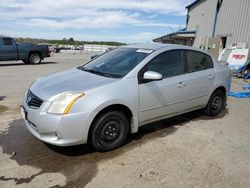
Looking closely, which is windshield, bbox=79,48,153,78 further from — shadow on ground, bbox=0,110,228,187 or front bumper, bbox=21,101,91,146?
shadow on ground, bbox=0,110,228,187

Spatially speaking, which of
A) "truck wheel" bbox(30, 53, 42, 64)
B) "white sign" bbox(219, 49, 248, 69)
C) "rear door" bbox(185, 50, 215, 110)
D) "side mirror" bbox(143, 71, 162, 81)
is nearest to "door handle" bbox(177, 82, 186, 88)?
"rear door" bbox(185, 50, 215, 110)

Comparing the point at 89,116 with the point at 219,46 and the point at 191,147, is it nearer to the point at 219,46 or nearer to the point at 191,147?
the point at 191,147

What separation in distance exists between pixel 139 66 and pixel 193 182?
1901 millimetres

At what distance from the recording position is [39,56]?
54.1 ft

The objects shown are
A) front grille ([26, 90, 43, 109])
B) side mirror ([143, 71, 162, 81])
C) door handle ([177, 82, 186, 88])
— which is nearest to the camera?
front grille ([26, 90, 43, 109])

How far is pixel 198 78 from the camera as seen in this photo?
4.65m

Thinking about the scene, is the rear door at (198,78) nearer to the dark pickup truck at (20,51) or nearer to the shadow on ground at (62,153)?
the shadow on ground at (62,153)

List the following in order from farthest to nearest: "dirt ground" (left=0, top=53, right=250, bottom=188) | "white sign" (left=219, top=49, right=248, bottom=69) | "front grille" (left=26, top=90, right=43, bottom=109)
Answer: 1. "white sign" (left=219, top=49, right=248, bottom=69)
2. "front grille" (left=26, top=90, right=43, bottom=109)
3. "dirt ground" (left=0, top=53, right=250, bottom=188)

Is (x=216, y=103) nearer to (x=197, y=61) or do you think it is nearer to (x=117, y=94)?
(x=197, y=61)

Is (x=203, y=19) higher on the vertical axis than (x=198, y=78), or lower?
higher

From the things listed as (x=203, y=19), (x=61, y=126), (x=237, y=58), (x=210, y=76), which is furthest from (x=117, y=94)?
(x=203, y=19)

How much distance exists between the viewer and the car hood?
3.35 m

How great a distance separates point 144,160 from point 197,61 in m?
2.48

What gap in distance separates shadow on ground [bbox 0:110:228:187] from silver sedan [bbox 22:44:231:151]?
0.23m
